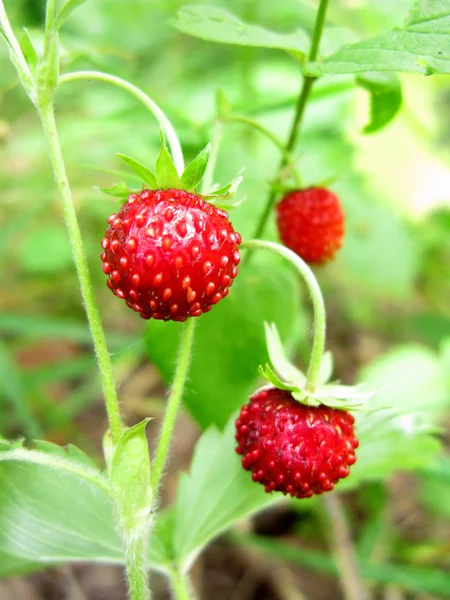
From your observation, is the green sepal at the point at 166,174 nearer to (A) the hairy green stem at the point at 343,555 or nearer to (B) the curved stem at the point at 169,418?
(B) the curved stem at the point at 169,418

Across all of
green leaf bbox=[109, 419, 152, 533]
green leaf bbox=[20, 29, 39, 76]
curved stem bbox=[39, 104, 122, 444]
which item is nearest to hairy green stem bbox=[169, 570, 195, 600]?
green leaf bbox=[109, 419, 152, 533]

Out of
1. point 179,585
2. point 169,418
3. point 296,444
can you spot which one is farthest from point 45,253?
point 296,444

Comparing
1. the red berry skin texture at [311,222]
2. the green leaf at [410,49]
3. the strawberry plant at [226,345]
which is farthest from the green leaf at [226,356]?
the green leaf at [410,49]

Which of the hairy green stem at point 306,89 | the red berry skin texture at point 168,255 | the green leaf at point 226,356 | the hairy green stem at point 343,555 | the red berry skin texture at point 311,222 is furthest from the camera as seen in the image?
the hairy green stem at point 343,555

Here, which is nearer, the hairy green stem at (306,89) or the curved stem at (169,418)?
the curved stem at (169,418)

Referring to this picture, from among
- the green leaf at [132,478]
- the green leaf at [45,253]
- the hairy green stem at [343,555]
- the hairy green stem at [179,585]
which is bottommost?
the hairy green stem at [343,555]

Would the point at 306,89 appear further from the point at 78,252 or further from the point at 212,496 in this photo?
the point at 212,496

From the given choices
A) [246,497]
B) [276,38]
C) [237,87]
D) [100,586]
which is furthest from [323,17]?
[237,87]
